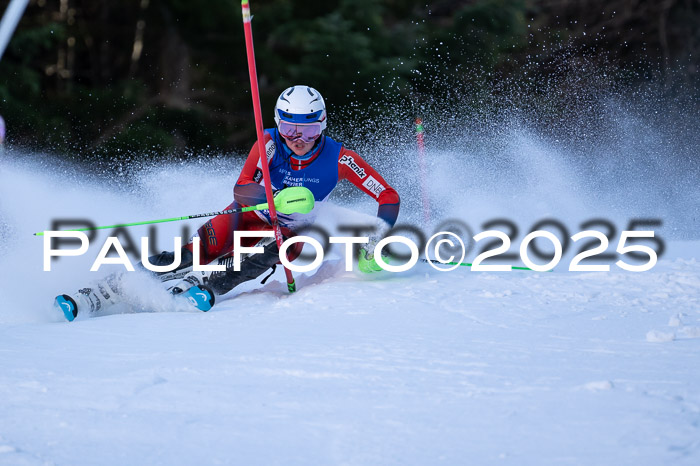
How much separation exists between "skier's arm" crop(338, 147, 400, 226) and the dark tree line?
823cm

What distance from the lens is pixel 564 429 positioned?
261 centimetres

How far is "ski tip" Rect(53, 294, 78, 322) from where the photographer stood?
180 inches

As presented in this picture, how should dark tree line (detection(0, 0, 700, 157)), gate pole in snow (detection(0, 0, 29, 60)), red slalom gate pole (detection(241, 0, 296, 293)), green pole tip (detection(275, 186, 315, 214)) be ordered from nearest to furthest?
gate pole in snow (detection(0, 0, 29, 60))
red slalom gate pole (detection(241, 0, 296, 293))
green pole tip (detection(275, 186, 315, 214))
dark tree line (detection(0, 0, 700, 157))

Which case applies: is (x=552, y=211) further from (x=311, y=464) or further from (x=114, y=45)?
(x=114, y=45)

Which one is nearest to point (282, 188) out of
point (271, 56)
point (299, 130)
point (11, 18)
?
point (299, 130)

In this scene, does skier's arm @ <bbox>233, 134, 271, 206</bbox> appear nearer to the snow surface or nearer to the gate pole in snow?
the snow surface

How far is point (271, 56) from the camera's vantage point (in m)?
15.9

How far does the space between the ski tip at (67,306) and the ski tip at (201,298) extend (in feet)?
1.92

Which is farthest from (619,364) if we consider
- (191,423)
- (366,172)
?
(366,172)

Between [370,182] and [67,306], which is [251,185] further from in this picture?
[67,306]

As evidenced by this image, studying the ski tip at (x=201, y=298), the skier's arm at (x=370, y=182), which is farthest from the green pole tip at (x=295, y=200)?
the ski tip at (x=201, y=298)

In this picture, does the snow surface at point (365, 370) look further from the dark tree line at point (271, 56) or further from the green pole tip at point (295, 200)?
the dark tree line at point (271, 56)

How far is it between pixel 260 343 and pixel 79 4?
50.6 feet

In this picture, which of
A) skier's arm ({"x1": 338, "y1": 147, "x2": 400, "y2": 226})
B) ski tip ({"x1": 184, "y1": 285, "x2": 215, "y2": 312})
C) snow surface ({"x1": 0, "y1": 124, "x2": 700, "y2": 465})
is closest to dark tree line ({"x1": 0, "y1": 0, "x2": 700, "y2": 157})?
skier's arm ({"x1": 338, "y1": 147, "x2": 400, "y2": 226})
